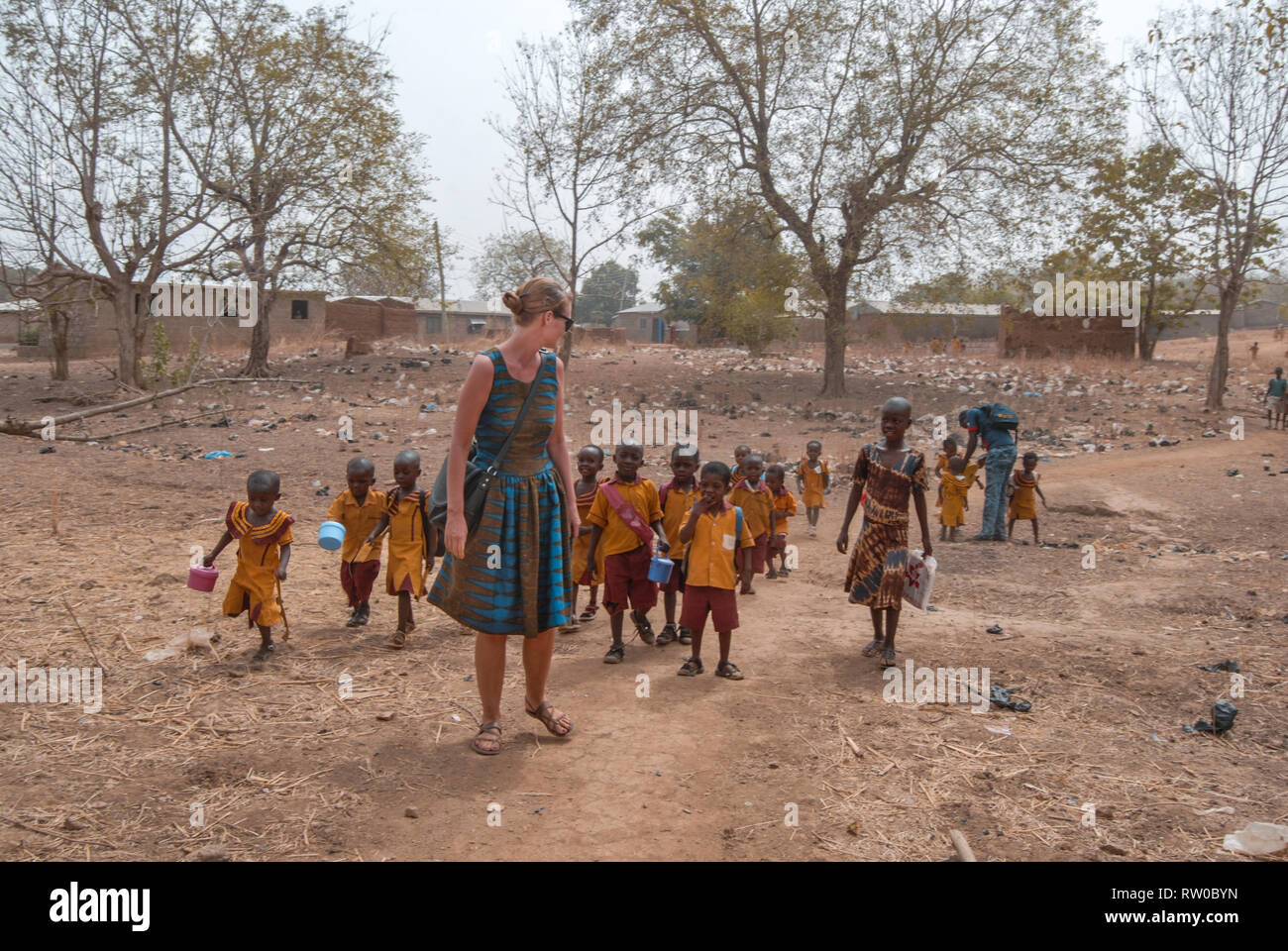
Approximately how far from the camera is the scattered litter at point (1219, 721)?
3973 millimetres

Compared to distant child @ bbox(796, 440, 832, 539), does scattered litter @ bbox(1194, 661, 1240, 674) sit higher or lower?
lower

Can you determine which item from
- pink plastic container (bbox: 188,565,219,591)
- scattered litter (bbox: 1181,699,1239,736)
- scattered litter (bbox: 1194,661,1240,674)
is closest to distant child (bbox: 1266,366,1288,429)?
scattered litter (bbox: 1194,661,1240,674)

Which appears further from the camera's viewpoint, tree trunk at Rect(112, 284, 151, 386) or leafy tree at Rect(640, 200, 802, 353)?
leafy tree at Rect(640, 200, 802, 353)

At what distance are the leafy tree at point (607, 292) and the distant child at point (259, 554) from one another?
193ft

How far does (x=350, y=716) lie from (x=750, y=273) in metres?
16.2

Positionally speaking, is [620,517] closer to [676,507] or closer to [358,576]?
[676,507]

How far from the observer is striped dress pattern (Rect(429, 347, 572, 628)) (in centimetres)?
346

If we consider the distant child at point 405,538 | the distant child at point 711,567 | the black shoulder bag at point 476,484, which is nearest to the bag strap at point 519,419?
the black shoulder bag at point 476,484

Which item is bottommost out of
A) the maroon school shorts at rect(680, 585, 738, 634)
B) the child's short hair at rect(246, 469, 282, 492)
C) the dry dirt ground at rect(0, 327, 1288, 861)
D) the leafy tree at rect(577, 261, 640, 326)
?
the dry dirt ground at rect(0, 327, 1288, 861)

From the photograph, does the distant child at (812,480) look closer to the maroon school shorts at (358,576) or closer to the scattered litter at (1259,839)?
the maroon school shorts at (358,576)

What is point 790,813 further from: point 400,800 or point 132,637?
point 132,637

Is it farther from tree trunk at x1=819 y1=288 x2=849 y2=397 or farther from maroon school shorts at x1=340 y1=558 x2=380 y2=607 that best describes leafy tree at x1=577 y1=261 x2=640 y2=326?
maroon school shorts at x1=340 y1=558 x2=380 y2=607

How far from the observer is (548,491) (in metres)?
3.60

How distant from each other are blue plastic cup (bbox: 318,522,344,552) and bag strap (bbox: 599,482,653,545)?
4.55 feet
